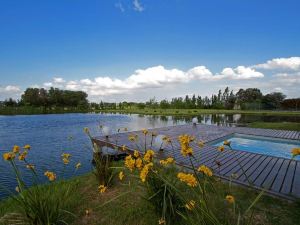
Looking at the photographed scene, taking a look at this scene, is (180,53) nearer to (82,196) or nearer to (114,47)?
(114,47)

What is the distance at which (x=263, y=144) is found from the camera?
7.09 metres

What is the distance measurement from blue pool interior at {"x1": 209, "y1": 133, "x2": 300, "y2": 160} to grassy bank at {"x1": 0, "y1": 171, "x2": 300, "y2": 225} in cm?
427

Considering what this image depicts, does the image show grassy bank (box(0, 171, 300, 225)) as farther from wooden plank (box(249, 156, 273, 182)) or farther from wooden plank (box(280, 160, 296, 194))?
wooden plank (box(249, 156, 273, 182))

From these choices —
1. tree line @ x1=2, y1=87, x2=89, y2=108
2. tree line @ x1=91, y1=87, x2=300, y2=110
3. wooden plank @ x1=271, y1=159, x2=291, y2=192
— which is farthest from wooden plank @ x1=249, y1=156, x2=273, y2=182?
tree line @ x1=2, y1=87, x2=89, y2=108

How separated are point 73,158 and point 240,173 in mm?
5530

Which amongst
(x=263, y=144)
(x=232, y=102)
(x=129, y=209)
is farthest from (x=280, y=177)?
(x=232, y=102)

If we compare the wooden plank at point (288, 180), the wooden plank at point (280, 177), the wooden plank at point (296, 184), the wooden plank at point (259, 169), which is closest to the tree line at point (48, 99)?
the wooden plank at point (259, 169)

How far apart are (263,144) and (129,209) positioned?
6941 mm

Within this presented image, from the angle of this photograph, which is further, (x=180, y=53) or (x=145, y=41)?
(x=180, y=53)

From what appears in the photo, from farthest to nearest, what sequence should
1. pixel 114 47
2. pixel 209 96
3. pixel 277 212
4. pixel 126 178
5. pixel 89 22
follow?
pixel 209 96 → pixel 114 47 → pixel 89 22 → pixel 126 178 → pixel 277 212

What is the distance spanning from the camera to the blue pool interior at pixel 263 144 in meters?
6.23

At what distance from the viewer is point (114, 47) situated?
612 inches

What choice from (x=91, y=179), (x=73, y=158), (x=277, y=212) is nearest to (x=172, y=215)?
(x=277, y=212)

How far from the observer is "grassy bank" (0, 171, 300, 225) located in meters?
2.04
